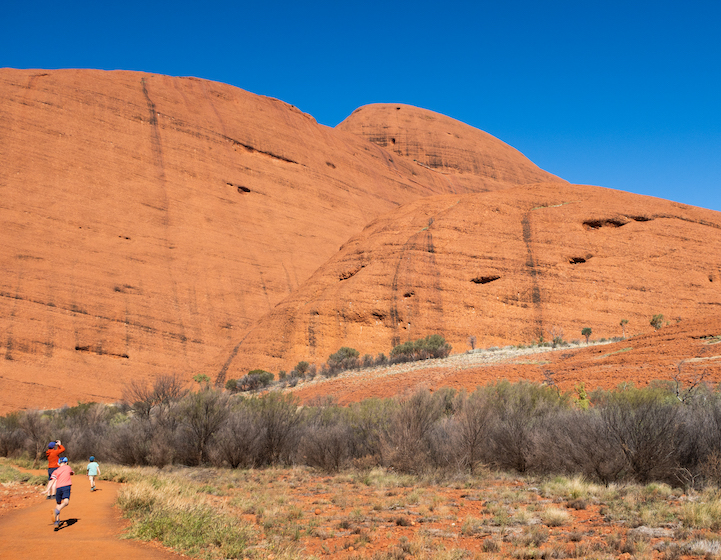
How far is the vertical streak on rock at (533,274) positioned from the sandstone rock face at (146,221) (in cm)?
939

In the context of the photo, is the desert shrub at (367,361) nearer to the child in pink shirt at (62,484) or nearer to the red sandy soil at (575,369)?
the red sandy soil at (575,369)

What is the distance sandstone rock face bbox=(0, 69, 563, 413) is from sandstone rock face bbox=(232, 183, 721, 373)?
1739mm

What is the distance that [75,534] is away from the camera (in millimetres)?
7105

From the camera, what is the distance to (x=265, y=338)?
33531 millimetres

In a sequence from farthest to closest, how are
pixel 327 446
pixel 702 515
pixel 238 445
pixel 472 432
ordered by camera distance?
pixel 238 445 < pixel 327 446 < pixel 472 432 < pixel 702 515

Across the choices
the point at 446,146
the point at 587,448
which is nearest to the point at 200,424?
the point at 587,448

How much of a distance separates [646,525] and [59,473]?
26.5 ft

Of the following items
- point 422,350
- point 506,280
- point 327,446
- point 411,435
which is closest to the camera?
point 411,435

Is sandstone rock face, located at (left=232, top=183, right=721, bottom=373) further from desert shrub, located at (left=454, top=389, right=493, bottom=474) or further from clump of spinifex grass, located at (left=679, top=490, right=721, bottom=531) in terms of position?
clump of spinifex grass, located at (left=679, top=490, right=721, bottom=531)

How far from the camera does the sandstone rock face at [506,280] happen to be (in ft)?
102

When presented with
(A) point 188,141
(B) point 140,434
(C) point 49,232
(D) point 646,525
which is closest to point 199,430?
(B) point 140,434

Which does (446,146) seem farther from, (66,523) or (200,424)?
(66,523)

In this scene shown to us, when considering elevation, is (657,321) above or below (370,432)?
above

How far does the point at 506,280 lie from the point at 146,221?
2838 centimetres
